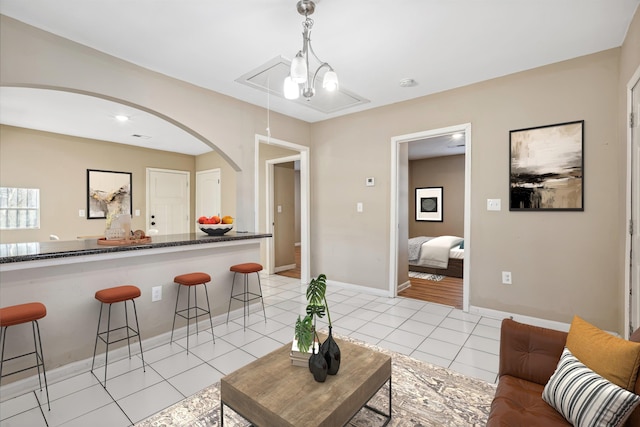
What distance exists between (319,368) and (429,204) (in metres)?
7.34

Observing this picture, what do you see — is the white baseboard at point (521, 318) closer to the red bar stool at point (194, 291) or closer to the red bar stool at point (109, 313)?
the red bar stool at point (194, 291)

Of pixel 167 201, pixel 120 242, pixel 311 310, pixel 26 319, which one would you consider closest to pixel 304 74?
pixel 311 310

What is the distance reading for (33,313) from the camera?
6.15 ft

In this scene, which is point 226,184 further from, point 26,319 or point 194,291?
point 26,319

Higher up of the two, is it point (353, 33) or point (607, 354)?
point (353, 33)

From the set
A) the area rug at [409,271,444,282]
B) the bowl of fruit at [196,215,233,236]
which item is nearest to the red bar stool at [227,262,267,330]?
the bowl of fruit at [196,215,233,236]

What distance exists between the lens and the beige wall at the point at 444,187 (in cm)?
761

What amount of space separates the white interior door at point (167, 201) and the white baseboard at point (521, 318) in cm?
610

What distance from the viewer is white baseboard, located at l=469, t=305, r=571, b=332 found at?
3.03 m

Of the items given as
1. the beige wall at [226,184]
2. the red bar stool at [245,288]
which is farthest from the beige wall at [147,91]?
the beige wall at [226,184]

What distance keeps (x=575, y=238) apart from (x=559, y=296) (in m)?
0.60

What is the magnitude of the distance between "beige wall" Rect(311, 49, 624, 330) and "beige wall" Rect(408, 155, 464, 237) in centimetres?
418

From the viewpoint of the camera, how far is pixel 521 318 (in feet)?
10.6

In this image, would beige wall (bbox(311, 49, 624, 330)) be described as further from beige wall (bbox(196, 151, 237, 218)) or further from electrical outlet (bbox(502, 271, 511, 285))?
beige wall (bbox(196, 151, 237, 218))
